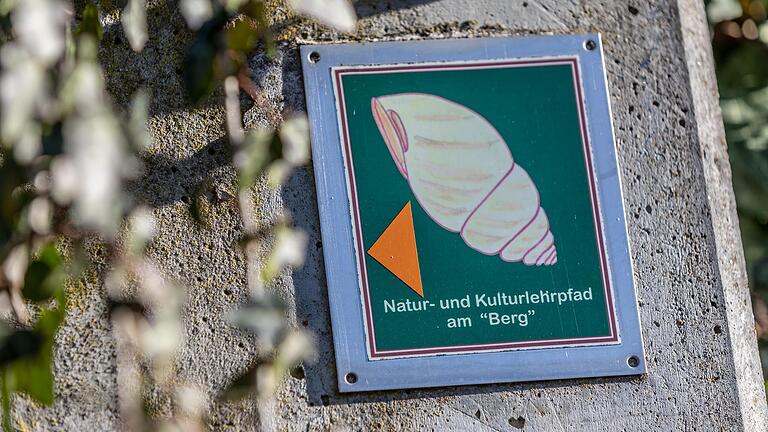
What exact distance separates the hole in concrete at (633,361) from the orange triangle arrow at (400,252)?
36 cm

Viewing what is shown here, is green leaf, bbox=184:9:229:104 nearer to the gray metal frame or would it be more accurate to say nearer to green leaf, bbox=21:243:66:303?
green leaf, bbox=21:243:66:303

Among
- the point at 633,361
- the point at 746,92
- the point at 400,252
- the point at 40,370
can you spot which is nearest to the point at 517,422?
the point at 633,361

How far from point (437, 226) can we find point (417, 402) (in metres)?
0.28

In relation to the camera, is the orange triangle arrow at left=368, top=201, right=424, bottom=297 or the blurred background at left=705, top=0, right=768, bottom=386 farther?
the blurred background at left=705, top=0, right=768, bottom=386

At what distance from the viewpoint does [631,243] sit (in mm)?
1697

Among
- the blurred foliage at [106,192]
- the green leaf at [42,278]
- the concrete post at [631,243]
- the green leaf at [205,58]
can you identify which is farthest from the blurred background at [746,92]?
the green leaf at [42,278]

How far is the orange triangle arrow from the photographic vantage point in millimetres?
1608

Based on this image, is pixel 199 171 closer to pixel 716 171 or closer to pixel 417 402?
pixel 417 402

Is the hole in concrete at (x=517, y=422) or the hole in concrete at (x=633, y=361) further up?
the hole in concrete at (x=633, y=361)

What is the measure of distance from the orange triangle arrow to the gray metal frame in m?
0.05

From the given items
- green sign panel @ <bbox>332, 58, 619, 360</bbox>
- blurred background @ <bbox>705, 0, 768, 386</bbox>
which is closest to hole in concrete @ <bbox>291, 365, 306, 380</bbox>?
green sign panel @ <bbox>332, 58, 619, 360</bbox>

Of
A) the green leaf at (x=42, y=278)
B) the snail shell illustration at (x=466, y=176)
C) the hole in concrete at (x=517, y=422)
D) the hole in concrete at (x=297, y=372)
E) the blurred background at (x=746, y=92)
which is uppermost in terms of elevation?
the blurred background at (x=746, y=92)

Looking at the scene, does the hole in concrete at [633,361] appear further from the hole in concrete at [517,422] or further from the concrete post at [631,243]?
the hole in concrete at [517,422]

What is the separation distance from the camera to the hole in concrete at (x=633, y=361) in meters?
1.65
